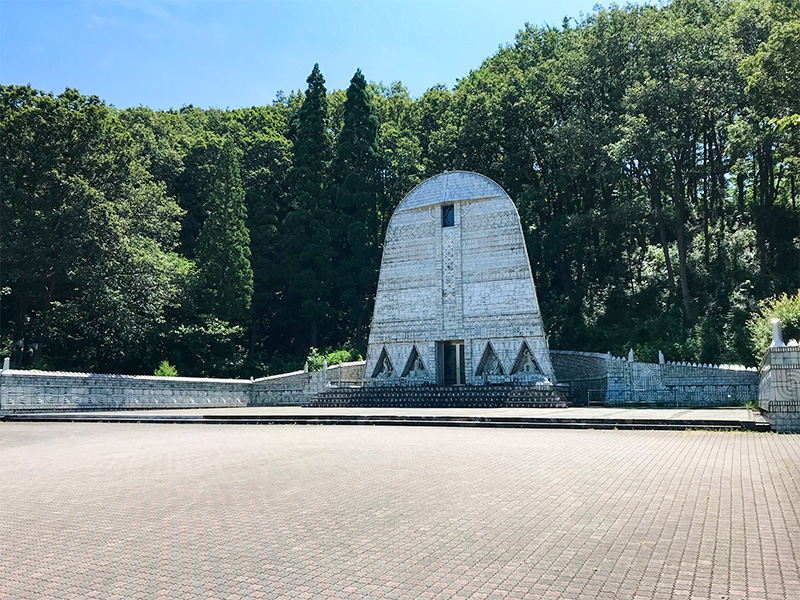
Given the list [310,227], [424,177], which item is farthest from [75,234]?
[424,177]

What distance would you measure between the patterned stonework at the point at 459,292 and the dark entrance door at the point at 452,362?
0.73 ft

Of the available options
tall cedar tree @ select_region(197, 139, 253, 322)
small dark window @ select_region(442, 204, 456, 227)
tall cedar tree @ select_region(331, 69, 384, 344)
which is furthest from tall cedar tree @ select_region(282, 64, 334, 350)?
small dark window @ select_region(442, 204, 456, 227)

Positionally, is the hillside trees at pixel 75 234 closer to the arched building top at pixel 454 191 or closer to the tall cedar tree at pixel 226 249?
the tall cedar tree at pixel 226 249

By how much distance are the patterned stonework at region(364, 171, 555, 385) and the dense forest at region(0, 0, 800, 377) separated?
4874mm

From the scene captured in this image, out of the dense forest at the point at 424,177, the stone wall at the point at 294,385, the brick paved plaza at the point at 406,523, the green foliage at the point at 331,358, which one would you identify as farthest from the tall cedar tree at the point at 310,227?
the brick paved plaza at the point at 406,523

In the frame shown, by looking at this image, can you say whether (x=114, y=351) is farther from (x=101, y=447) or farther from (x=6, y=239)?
(x=101, y=447)

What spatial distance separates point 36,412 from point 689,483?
1777 centimetres

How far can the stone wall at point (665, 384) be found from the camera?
19125mm

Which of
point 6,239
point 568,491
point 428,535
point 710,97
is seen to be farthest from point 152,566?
point 710,97

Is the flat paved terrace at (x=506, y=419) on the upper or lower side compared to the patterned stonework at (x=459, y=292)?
lower

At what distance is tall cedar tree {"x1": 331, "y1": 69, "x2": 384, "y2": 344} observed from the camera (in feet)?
118

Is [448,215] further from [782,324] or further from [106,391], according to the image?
[106,391]

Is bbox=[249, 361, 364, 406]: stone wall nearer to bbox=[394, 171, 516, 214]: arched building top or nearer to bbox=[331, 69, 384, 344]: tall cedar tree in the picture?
bbox=[394, 171, 516, 214]: arched building top

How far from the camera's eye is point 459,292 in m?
26.8
